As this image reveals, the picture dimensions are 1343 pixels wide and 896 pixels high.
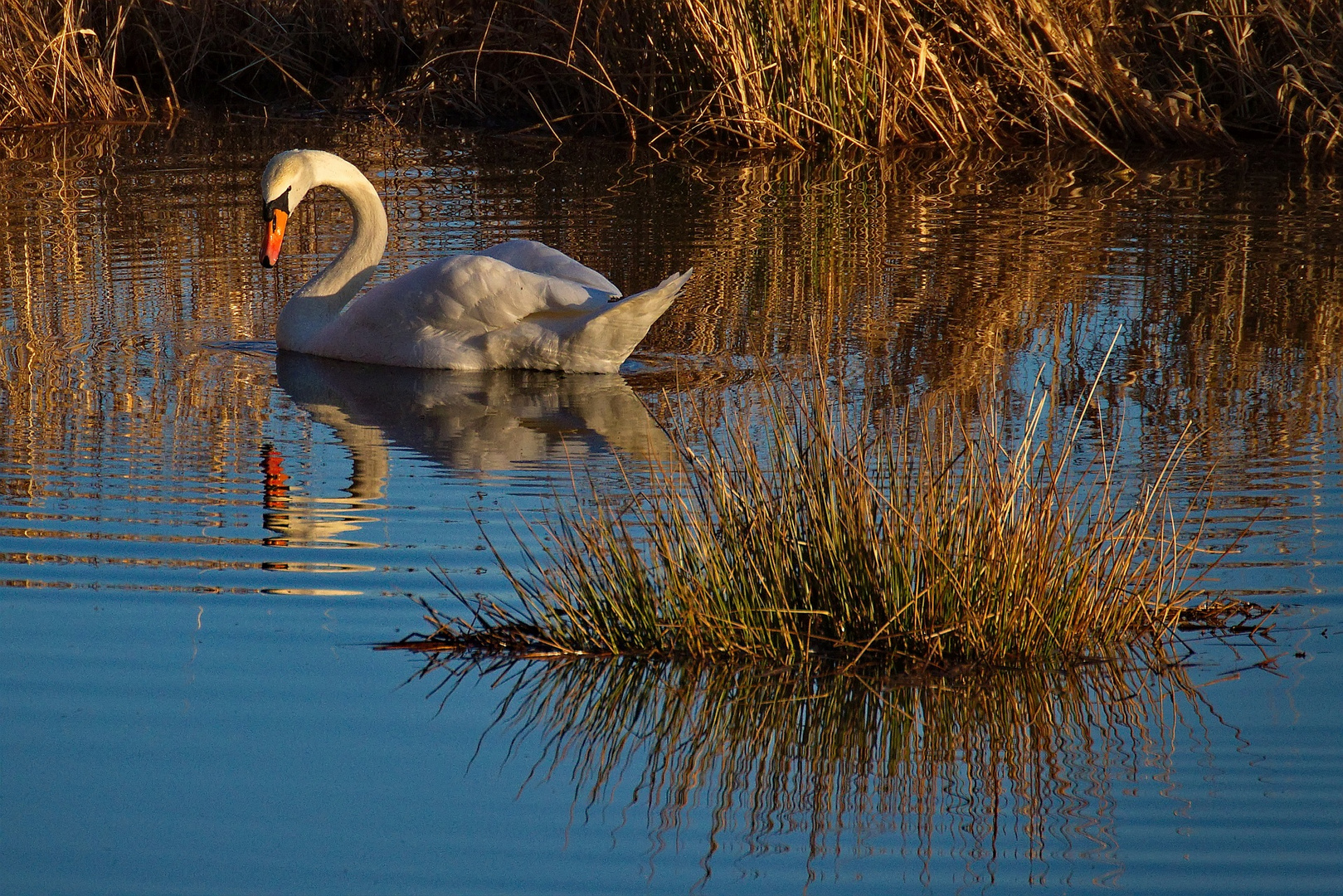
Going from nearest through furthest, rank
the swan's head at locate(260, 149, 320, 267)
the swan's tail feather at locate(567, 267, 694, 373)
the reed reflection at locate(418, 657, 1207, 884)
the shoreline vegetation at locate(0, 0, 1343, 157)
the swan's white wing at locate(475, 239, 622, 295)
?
1. the reed reflection at locate(418, 657, 1207, 884)
2. the swan's tail feather at locate(567, 267, 694, 373)
3. the swan's white wing at locate(475, 239, 622, 295)
4. the swan's head at locate(260, 149, 320, 267)
5. the shoreline vegetation at locate(0, 0, 1343, 157)

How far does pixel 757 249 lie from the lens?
1080cm

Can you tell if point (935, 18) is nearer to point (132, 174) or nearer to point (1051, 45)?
point (1051, 45)

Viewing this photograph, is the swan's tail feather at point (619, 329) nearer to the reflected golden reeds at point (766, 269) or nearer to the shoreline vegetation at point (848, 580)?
the reflected golden reeds at point (766, 269)

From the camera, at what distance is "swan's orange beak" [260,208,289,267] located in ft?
27.9

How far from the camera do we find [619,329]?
25.5 ft

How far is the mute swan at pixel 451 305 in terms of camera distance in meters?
7.69

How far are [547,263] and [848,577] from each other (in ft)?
12.2

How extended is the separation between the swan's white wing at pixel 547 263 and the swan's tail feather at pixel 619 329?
0.17 m

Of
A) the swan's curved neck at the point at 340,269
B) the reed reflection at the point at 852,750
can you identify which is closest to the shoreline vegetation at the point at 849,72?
the swan's curved neck at the point at 340,269

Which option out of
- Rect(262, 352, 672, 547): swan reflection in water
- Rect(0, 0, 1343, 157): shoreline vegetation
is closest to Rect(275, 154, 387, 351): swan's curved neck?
Rect(262, 352, 672, 547): swan reflection in water

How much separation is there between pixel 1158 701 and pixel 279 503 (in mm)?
3208

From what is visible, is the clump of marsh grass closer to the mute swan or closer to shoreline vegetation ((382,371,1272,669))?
shoreline vegetation ((382,371,1272,669))

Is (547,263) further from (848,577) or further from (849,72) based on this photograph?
(849,72)

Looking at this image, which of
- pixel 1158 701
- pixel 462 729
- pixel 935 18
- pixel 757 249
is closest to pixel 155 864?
pixel 462 729
